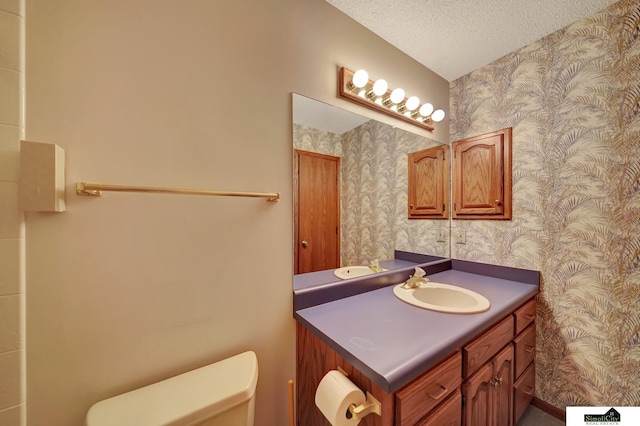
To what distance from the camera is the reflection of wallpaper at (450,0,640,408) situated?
111 centimetres

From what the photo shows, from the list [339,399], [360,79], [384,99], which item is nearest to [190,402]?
[339,399]

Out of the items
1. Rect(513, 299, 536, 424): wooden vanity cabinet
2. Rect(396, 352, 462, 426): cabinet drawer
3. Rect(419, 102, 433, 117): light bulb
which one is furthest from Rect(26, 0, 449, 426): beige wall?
Rect(513, 299, 536, 424): wooden vanity cabinet

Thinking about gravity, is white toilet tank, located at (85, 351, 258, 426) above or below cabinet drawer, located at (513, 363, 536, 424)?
above

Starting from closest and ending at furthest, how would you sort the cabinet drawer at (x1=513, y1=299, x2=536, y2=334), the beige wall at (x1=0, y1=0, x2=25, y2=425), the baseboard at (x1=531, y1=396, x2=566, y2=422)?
1. the beige wall at (x1=0, y1=0, x2=25, y2=425)
2. the cabinet drawer at (x1=513, y1=299, x2=536, y2=334)
3. the baseboard at (x1=531, y1=396, x2=566, y2=422)

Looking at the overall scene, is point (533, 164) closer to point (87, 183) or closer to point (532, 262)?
point (532, 262)

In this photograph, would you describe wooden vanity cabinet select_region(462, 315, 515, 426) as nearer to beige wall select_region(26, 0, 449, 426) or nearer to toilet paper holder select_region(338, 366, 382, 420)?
toilet paper holder select_region(338, 366, 382, 420)

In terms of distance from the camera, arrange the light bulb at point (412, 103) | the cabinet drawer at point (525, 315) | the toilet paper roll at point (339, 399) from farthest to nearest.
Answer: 1. the light bulb at point (412, 103)
2. the cabinet drawer at point (525, 315)
3. the toilet paper roll at point (339, 399)

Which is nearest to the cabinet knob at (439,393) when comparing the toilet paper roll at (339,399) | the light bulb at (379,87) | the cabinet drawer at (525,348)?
the toilet paper roll at (339,399)

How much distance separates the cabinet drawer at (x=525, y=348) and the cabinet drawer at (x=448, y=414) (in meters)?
0.65

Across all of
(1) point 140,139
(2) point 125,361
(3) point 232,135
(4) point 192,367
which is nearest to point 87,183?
(1) point 140,139

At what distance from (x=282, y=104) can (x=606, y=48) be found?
1801mm

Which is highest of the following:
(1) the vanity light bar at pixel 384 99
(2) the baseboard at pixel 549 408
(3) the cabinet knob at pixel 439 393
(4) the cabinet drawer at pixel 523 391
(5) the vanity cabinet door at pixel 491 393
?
(1) the vanity light bar at pixel 384 99

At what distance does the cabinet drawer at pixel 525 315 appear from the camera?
1201 mm

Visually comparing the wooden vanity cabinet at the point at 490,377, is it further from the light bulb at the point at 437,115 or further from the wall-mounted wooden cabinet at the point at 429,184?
the light bulb at the point at 437,115
